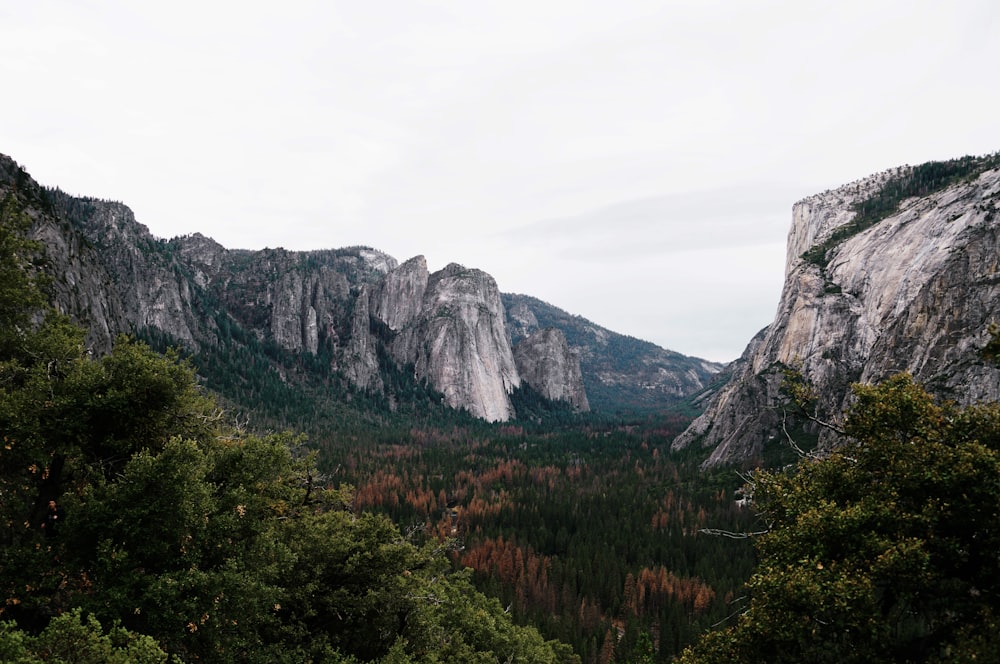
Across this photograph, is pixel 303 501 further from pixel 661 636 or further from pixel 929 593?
pixel 661 636

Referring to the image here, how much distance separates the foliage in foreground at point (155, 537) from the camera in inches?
675

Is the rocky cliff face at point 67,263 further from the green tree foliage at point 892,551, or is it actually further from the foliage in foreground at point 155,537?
the green tree foliage at point 892,551

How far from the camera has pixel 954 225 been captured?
373ft

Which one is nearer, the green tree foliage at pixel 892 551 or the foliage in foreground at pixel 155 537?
the green tree foliage at pixel 892 551

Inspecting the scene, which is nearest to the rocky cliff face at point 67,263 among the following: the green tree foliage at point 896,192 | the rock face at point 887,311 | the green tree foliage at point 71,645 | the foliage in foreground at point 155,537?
the foliage in foreground at point 155,537

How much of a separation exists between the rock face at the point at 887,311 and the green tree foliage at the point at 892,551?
45.6m

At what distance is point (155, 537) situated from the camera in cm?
1791

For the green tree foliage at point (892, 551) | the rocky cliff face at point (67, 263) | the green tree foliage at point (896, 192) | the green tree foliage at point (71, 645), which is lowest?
the green tree foliage at point (71, 645)

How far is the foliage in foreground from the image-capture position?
17.1 meters

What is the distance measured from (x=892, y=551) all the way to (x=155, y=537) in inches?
891

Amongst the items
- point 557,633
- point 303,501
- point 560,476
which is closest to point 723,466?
point 560,476

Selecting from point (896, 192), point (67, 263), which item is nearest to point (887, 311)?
point (896, 192)

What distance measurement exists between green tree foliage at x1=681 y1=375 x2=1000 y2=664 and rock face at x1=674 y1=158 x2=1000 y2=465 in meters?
45.6

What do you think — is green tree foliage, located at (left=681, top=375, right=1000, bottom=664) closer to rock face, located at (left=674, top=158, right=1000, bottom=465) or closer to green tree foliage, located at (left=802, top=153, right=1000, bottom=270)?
rock face, located at (left=674, top=158, right=1000, bottom=465)
